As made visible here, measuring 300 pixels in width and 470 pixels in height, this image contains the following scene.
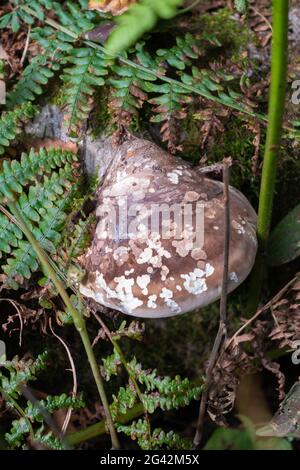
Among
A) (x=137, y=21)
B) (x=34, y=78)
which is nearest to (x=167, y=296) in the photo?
(x=137, y=21)

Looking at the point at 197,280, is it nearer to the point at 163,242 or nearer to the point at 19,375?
the point at 163,242

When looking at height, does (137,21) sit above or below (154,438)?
above

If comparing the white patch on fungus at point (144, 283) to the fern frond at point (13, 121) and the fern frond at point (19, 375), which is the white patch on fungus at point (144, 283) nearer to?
the fern frond at point (19, 375)

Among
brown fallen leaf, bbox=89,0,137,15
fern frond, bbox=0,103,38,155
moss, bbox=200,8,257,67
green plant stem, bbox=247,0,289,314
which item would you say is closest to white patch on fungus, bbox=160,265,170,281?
green plant stem, bbox=247,0,289,314

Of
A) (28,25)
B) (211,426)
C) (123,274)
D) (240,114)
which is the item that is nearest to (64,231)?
(123,274)

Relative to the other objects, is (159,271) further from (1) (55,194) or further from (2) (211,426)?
(2) (211,426)

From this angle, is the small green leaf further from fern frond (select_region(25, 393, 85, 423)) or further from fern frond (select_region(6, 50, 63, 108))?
fern frond (select_region(6, 50, 63, 108))

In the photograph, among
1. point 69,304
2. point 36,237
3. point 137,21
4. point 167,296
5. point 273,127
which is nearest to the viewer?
point 137,21
